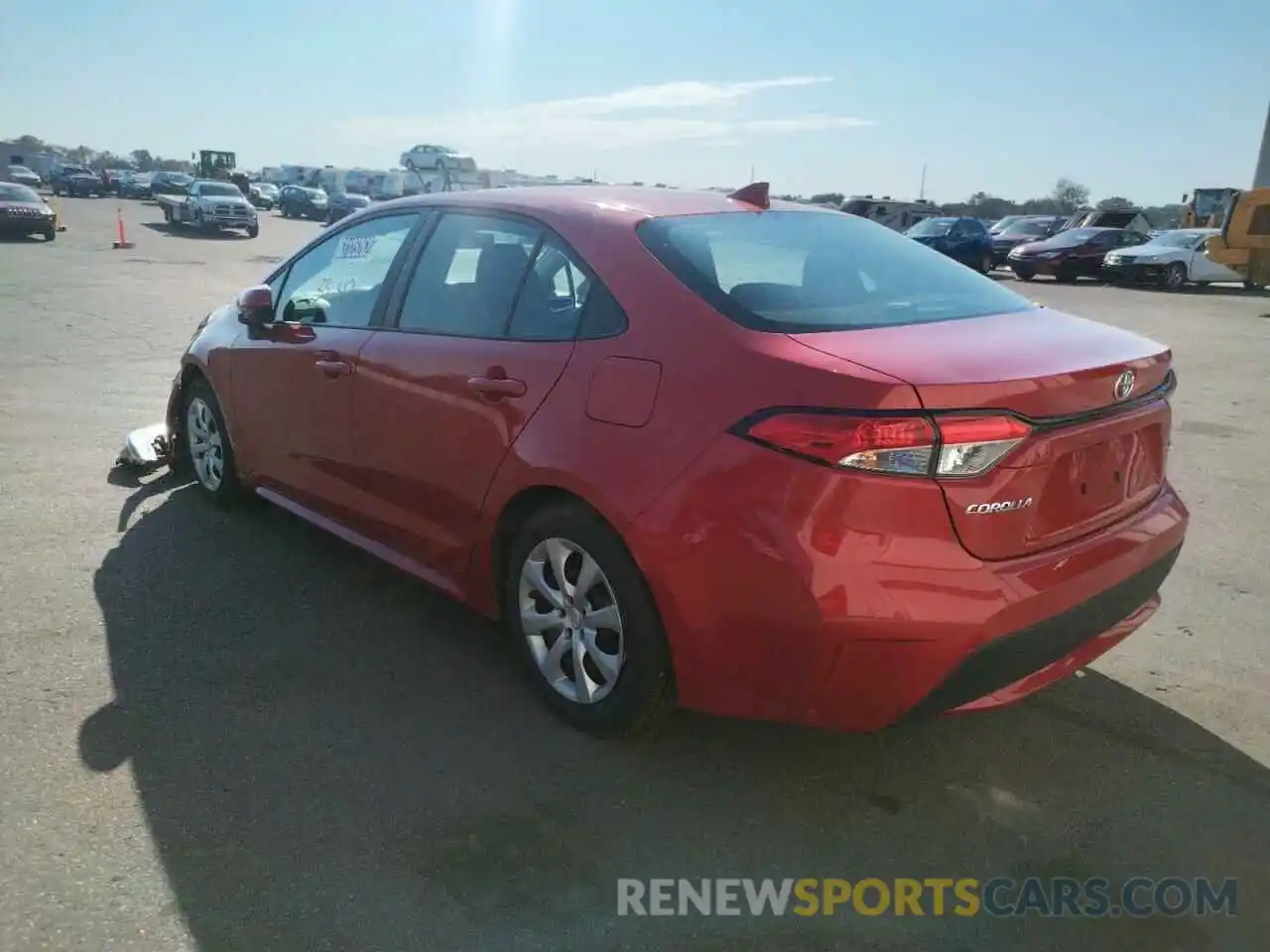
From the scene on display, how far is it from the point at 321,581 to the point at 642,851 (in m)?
2.31

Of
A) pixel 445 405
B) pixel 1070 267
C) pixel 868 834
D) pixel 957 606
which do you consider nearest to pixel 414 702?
pixel 445 405

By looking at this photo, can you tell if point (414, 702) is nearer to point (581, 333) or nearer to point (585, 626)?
point (585, 626)

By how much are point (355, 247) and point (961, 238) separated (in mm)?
24614

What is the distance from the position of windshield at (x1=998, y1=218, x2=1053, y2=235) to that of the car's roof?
98.2ft

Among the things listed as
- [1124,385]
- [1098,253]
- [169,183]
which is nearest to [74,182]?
[169,183]

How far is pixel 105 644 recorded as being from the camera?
3.80 metres

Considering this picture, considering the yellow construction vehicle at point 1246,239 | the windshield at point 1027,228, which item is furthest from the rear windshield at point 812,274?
the windshield at point 1027,228

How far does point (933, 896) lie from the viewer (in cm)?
258

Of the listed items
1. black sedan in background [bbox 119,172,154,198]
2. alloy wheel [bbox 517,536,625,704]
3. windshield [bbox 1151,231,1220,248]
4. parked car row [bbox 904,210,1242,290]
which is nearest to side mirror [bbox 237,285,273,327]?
alloy wheel [bbox 517,536,625,704]

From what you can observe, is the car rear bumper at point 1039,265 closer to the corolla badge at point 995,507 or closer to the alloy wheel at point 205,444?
the alloy wheel at point 205,444

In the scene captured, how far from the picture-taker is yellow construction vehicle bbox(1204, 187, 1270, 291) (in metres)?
21.6

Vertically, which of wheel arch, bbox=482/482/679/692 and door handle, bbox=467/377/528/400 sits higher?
door handle, bbox=467/377/528/400

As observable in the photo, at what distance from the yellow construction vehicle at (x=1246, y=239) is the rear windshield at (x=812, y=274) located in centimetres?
2191

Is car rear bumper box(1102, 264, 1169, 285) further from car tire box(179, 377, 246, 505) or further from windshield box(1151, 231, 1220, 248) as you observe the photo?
car tire box(179, 377, 246, 505)
